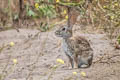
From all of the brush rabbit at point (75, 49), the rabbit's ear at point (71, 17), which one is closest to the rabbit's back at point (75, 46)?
the brush rabbit at point (75, 49)

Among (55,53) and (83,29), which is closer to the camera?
(55,53)

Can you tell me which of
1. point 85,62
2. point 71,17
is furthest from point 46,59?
point 71,17

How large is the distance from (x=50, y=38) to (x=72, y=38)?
2.28 meters

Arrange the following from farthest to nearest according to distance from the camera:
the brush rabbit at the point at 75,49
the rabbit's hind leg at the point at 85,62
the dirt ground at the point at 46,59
Result: 1. the rabbit's hind leg at the point at 85,62
2. the brush rabbit at the point at 75,49
3. the dirt ground at the point at 46,59

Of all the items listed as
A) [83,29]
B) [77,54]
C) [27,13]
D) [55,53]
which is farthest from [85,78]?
[27,13]

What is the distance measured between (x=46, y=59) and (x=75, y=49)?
0.89 m

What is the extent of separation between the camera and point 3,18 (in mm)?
11156

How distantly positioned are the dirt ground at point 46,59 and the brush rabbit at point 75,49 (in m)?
0.17

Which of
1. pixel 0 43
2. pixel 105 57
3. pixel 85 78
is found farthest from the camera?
pixel 0 43

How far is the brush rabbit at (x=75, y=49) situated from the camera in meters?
6.61

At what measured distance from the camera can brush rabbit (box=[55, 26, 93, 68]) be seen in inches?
260

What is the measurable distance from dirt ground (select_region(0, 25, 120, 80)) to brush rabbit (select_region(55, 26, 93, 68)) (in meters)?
0.17

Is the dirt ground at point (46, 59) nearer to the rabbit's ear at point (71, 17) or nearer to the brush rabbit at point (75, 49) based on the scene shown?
the brush rabbit at point (75, 49)

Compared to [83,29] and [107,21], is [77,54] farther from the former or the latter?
[83,29]
